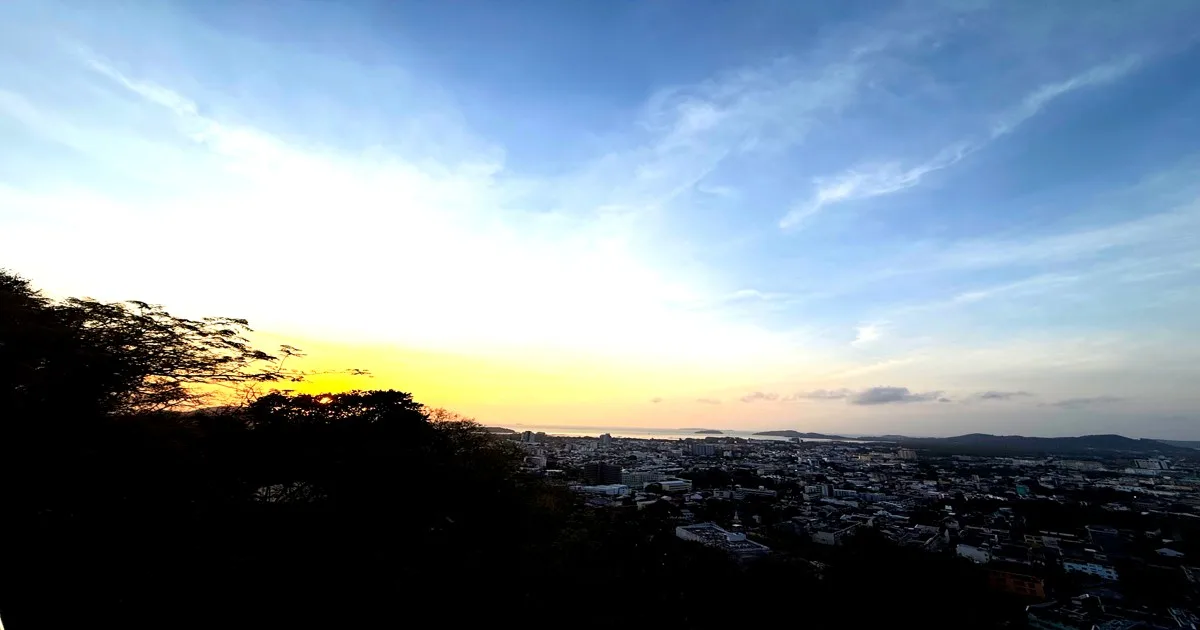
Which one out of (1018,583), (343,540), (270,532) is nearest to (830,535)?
(1018,583)

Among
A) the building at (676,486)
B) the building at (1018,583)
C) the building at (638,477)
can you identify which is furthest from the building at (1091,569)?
the building at (638,477)

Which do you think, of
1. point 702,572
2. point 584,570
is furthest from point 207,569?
point 702,572

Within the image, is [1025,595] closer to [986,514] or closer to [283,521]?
[986,514]

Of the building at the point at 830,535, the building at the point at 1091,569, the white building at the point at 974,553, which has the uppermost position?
the building at the point at 1091,569

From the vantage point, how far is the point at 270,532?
21.5ft

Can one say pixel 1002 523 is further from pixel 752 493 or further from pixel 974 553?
pixel 752 493

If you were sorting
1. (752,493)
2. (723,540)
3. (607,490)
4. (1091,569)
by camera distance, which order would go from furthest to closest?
1. (752,493)
2. (607,490)
3. (723,540)
4. (1091,569)

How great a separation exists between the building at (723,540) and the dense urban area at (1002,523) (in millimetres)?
70

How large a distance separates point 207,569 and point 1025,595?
49.7ft

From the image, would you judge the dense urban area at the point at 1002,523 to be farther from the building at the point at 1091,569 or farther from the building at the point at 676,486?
the building at the point at 676,486

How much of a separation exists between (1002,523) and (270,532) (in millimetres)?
22709

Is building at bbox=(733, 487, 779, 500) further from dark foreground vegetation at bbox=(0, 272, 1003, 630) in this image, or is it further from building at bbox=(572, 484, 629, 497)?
dark foreground vegetation at bbox=(0, 272, 1003, 630)

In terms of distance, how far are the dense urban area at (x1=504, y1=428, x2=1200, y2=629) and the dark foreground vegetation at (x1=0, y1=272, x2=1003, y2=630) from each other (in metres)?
2.20

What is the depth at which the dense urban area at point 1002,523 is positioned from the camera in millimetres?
10617
